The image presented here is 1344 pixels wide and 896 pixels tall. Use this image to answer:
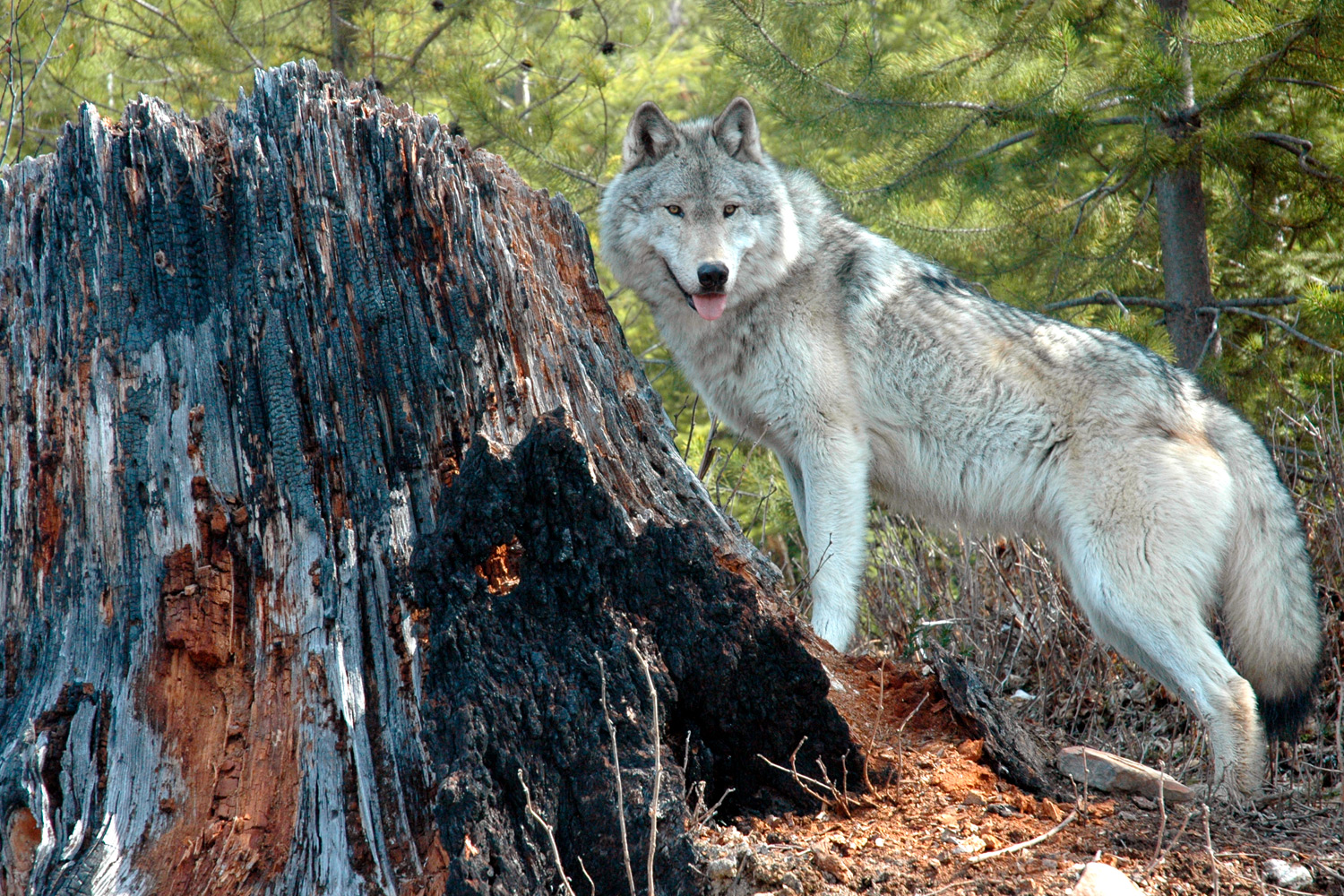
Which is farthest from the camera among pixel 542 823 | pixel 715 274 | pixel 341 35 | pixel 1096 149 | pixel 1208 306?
pixel 341 35

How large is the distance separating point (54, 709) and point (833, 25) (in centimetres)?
679

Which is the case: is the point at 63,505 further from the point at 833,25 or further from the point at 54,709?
the point at 833,25

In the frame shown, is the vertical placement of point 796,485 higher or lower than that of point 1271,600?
higher

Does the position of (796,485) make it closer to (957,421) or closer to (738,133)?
(957,421)

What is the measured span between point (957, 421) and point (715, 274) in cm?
136

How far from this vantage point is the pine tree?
20.7ft

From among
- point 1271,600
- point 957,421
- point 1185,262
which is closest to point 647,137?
point 957,421

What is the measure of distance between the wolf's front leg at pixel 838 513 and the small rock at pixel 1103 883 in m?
2.24

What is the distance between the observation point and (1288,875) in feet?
8.75

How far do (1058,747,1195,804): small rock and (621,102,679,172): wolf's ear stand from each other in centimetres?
359

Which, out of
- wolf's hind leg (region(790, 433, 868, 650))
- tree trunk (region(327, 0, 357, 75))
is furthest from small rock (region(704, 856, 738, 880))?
tree trunk (region(327, 0, 357, 75))

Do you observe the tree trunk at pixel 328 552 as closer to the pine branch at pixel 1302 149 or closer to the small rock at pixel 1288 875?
the small rock at pixel 1288 875

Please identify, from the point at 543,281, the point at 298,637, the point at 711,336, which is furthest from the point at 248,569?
the point at 711,336

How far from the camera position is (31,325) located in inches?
110
